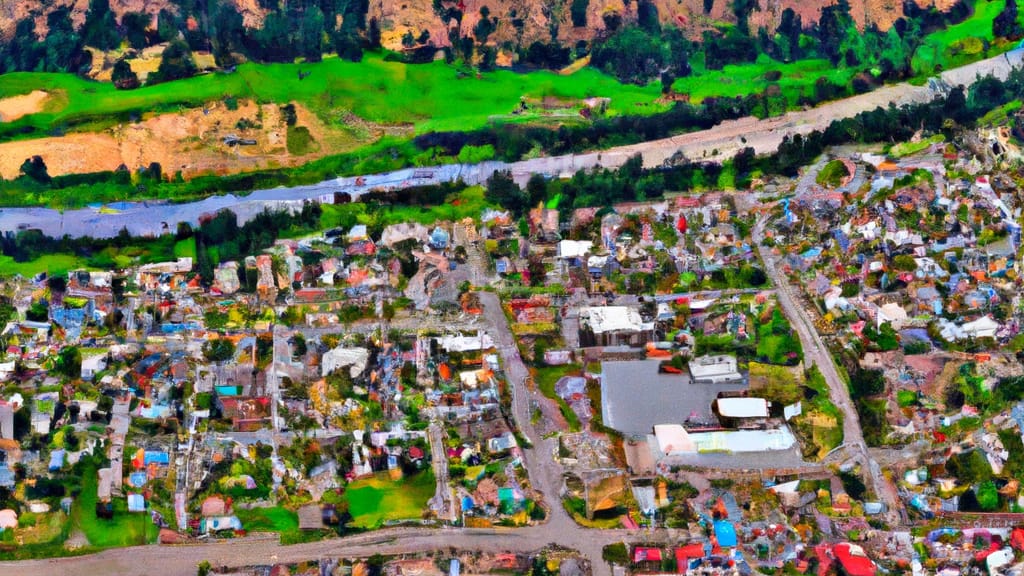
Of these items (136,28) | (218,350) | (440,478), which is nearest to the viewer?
(440,478)

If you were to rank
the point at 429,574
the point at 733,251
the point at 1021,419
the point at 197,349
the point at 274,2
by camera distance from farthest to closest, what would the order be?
1. the point at 274,2
2. the point at 733,251
3. the point at 197,349
4. the point at 1021,419
5. the point at 429,574

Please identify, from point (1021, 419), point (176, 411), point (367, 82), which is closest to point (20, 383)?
point (176, 411)

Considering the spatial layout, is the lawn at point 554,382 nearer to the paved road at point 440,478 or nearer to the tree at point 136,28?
the paved road at point 440,478

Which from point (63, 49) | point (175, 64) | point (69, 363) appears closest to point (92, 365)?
point (69, 363)

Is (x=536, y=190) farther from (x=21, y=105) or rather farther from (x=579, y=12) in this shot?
(x=21, y=105)

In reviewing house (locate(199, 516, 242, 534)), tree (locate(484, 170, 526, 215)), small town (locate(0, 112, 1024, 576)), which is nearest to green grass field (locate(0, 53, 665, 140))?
tree (locate(484, 170, 526, 215))

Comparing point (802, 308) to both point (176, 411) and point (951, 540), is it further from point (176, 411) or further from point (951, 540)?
point (176, 411)
